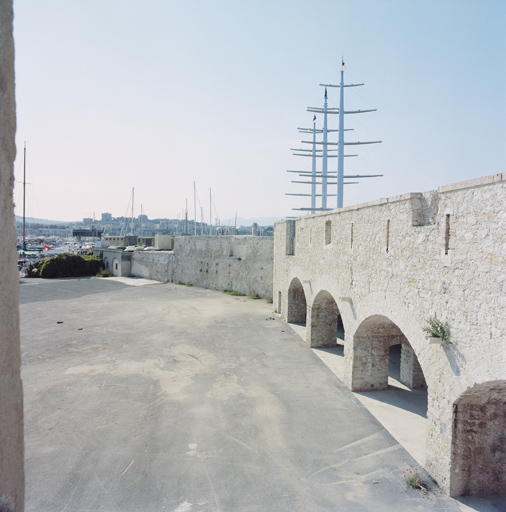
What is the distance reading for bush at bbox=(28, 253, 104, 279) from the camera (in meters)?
32.8

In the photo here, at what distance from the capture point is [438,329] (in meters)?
6.06

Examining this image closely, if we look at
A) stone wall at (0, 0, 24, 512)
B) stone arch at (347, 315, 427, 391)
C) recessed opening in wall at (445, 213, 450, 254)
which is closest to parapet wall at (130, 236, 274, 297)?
stone arch at (347, 315, 427, 391)

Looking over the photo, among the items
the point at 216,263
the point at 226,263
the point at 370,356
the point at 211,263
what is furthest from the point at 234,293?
the point at 370,356

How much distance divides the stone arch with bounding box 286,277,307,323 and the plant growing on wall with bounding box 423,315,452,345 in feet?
36.7

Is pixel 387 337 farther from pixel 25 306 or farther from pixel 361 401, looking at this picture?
pixel 25 306

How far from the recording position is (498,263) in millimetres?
4934

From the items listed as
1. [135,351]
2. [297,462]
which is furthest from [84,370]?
[297,462]

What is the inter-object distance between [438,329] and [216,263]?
21.7m

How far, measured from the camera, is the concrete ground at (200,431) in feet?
19.7

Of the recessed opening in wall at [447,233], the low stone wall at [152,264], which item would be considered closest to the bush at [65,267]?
the low stone wall at [152,264]

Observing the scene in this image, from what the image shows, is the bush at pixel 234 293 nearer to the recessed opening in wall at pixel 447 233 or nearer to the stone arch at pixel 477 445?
the stone arch at pixel 477 445

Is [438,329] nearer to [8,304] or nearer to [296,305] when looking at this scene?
[8,304]

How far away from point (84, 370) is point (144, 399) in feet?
10.1

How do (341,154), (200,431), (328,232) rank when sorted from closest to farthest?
(200,431) → (328,232) → (341,154)
